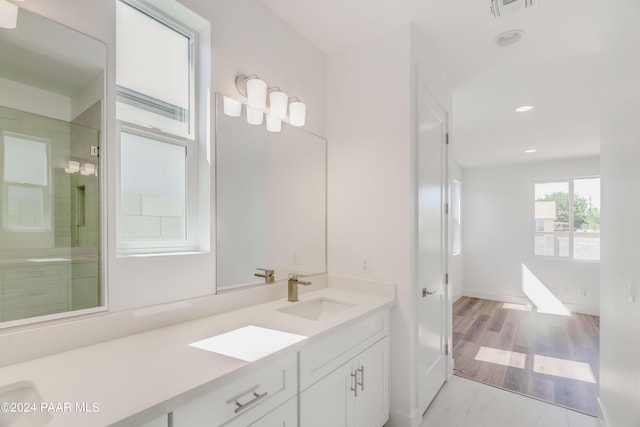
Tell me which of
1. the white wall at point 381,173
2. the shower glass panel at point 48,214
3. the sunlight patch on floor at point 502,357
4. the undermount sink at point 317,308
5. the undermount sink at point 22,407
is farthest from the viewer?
the sunlight patch on floor at point 502,357

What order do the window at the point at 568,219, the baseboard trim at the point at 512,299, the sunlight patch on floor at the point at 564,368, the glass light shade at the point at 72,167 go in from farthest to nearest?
the window at the point at 568,219
the baseboard trim at the point at 512,299
the sunlight patch on floor at the point at 564,368
the glass light shade at the point at 72,167

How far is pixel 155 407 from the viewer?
74 cm

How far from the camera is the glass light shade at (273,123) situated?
1.85 meters

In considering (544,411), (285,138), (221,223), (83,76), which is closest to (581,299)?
(544,411)

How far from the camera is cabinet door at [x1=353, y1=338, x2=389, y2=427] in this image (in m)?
1.55

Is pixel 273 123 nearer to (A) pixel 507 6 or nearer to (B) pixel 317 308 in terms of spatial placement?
(B) pixel 317 308

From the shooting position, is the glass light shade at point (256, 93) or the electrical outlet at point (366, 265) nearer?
the glass light shade at point (256, 93)

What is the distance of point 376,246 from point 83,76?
1718 mm

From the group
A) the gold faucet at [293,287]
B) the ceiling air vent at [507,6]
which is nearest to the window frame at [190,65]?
the gold faucet at [293,287]

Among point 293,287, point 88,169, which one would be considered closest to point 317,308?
point 293,287

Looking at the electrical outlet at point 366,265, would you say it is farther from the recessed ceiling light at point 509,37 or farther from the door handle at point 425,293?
the recessed ceiling light at point 509,37

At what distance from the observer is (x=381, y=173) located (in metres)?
1.96

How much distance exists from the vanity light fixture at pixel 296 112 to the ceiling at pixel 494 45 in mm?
516

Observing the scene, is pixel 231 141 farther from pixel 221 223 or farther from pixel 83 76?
pixel 83 76
